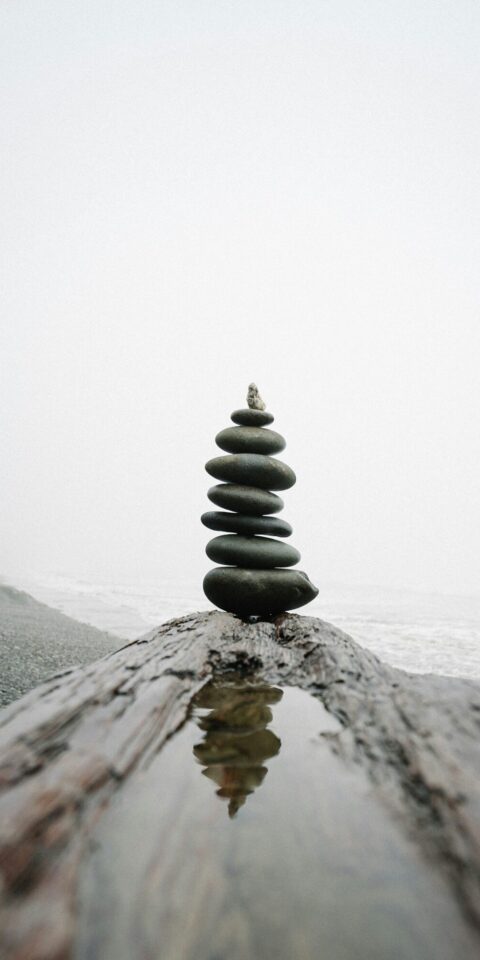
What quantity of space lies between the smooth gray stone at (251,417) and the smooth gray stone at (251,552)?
3.98ft

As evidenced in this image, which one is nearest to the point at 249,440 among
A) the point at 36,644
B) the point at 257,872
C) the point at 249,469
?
the point at 249,469

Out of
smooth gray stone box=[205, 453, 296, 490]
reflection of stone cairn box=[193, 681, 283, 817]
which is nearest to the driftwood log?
reflection of stone cairn box=[193, 681, 283, 817]

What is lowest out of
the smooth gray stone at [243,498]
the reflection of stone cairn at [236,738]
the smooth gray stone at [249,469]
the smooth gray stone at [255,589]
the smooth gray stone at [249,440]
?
the reflection of stone cairn at [236,738]

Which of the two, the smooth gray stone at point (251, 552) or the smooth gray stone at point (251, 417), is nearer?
the smooth gray stone at point (251, 552)

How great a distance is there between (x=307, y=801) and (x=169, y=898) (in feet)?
1.61

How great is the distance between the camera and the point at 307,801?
1.37 metres

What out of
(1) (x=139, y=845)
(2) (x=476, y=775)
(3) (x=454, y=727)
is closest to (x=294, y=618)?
(3) (x=454, y=727)

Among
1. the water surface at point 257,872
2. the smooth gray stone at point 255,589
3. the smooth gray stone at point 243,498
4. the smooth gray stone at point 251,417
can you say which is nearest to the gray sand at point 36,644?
the smooth gray stone at point 255,589

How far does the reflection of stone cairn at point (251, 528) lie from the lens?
464cm

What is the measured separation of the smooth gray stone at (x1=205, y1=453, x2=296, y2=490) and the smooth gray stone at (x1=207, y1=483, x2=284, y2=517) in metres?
0.08

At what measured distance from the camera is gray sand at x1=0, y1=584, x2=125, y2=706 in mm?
7527

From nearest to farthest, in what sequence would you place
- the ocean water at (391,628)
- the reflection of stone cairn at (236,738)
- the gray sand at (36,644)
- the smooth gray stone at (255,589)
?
the reflection of stone cairn at (236,738) → the smooth gray stone at (255,589) → the gray sand at (36,644) → the ocean water at (391,628)

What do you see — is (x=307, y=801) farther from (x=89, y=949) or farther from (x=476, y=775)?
(x=89, y=949)

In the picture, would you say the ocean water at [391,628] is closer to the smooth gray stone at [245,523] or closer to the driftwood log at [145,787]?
the smooth gray stone at [245,523]
